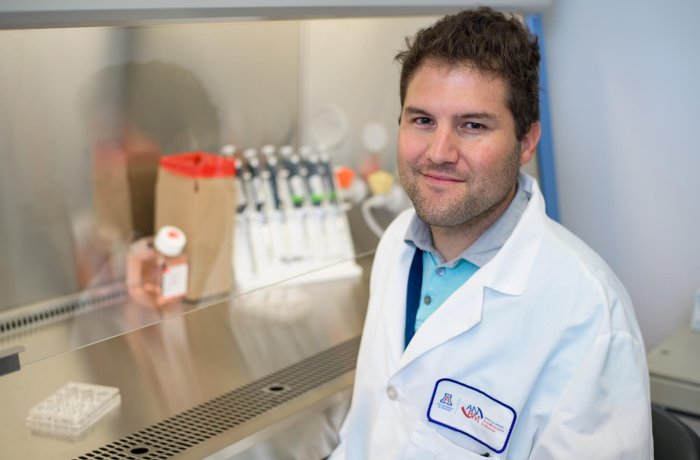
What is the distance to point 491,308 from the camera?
1193 millimetres

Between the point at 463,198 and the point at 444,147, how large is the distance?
0.08 metres

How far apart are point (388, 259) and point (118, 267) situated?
623mm

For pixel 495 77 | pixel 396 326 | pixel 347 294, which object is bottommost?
pixel 347 294

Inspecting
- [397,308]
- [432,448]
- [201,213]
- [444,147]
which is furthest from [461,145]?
[201,213]

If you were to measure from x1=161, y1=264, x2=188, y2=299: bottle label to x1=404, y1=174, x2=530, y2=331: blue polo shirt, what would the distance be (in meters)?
0.56

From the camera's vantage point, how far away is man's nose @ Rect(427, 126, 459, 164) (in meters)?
1.18

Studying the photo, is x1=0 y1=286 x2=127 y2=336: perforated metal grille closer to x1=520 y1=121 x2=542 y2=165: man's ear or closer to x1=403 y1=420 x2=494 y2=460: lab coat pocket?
x1=403 y1=420 x2=494 y2=460: lab coat pocket

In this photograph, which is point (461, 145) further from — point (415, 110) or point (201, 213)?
point (201, 213)

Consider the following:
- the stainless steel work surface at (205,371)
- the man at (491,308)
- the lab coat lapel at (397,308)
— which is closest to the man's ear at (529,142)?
the man at (491,308)

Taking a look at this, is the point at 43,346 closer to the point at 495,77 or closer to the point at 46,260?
the point at 46,260

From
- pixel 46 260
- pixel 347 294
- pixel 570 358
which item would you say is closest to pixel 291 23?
pixel 347 294

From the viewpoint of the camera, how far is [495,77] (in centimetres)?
120

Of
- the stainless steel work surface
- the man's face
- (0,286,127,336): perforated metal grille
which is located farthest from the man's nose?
(0,286,127,336): perforated metal grille

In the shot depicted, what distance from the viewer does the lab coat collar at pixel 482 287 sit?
3.90 feet
